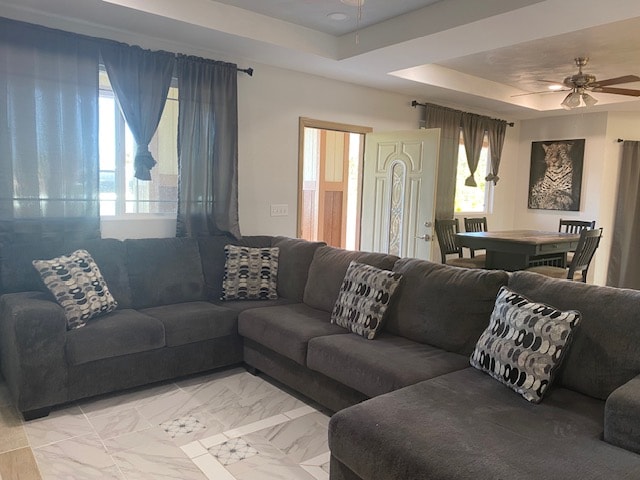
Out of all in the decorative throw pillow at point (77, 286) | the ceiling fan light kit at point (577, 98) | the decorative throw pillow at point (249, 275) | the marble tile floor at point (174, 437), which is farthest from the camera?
the ceiling fan light kit at point (577, 98)

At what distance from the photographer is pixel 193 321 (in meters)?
3.27

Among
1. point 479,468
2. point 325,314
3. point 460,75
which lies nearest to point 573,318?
point 479,468

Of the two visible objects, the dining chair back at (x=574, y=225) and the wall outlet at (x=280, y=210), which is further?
the dining chair back at (x=574, y=225)

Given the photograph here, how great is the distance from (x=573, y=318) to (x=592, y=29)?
276 centimetres

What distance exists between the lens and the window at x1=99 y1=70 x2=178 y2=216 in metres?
3.69

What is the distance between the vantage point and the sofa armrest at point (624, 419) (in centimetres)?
164

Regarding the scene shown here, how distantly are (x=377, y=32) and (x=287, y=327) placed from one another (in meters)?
2.42

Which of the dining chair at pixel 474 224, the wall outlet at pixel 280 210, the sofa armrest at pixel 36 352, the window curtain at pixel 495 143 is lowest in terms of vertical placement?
the sofa armrest at pixel 36 352

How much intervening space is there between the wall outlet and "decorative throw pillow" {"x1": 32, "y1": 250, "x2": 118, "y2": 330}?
1.88 metres

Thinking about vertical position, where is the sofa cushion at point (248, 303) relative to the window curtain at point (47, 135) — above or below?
below

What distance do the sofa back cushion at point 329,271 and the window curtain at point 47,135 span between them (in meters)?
1.66

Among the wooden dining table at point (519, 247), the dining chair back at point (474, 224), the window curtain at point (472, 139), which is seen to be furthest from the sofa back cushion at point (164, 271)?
the window curtain at point (472, 139)

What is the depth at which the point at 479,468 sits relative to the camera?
152 cm

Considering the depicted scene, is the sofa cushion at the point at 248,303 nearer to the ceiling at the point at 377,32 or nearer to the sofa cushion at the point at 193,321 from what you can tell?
the sofa cushion at the point at 193,321
